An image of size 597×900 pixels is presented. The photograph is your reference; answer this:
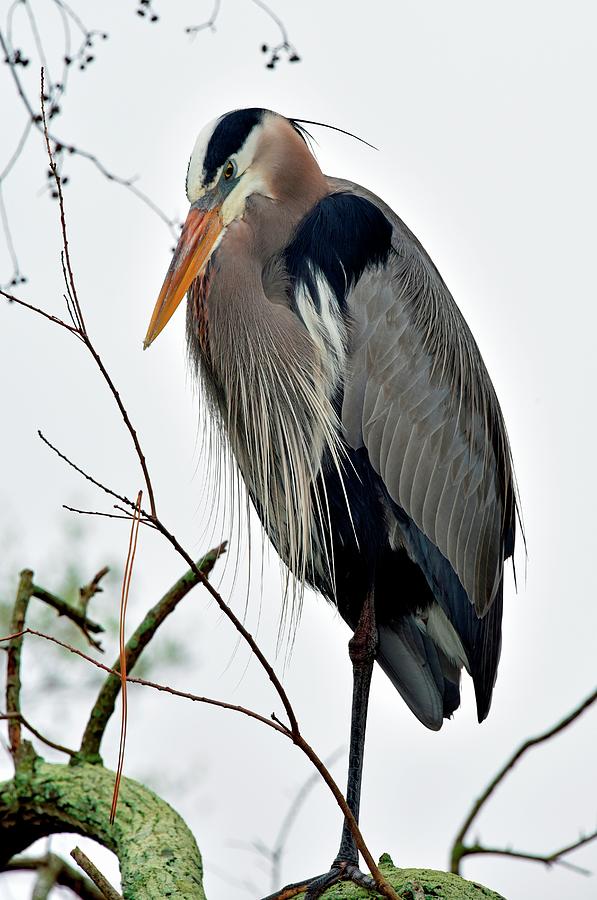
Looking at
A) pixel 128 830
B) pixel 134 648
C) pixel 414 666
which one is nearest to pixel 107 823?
pixel 128 830

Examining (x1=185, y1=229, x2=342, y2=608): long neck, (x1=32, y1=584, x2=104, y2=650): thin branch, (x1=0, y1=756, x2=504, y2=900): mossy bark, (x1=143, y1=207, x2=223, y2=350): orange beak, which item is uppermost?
(x1=143, y1=207, x2=223, y2=350): orange beak

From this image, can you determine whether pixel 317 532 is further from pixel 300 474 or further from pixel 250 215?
pixel 250 215

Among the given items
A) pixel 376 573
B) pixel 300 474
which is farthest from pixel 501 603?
pixel 300 474

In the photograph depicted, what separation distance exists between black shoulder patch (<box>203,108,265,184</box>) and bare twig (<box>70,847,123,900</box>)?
1451 mm

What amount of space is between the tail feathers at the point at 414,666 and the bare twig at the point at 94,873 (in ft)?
3.85

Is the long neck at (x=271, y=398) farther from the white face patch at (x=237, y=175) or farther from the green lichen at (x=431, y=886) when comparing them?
the green lichen at (x=431, y=886)

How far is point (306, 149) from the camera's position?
2.58m

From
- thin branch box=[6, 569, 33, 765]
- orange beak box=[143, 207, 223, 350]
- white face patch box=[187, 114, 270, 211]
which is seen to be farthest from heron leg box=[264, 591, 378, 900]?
white face patch box=[187, 114, 270, 211]

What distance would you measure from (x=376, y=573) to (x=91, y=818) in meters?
0.82

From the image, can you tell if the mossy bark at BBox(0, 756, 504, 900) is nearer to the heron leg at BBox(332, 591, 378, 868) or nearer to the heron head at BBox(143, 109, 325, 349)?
the heron leg at BBox(332, 591, 378, 868)

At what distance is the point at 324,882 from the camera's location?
2.11 m

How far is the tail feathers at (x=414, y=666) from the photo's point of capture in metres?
2.72

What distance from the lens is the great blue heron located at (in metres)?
2.48

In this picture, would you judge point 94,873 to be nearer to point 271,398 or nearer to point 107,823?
point 107,823
